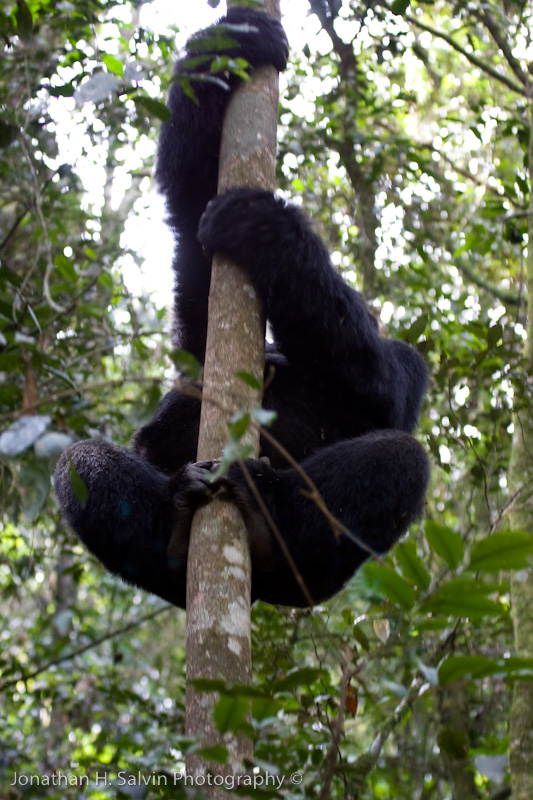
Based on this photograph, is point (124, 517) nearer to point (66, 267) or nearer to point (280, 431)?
point (280, 431)

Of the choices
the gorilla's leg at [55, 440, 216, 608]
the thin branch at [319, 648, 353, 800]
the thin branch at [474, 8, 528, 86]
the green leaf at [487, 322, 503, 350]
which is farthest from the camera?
the thin branch at [474, 8, 528, 86]

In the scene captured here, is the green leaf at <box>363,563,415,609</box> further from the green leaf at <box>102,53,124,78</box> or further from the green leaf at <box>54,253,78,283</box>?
the green leaf at <box>102,53,124,78</box>

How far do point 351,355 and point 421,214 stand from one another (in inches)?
132

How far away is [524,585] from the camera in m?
4.04

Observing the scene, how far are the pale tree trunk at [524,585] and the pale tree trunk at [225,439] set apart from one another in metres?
1.81

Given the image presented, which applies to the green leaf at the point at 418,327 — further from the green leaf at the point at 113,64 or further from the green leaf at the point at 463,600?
the green leaf at the point at 463,600

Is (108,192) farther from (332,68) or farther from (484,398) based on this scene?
(484,398)

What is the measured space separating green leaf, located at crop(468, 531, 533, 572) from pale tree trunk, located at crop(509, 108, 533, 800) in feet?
7.38

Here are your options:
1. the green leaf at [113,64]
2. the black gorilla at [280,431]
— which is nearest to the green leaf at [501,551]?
the black gorilla at [280,431]

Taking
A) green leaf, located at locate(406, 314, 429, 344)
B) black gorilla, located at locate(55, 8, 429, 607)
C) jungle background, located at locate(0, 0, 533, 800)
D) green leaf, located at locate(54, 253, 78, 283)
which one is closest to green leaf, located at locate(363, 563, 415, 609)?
jungle background, located at locate(0, 0, 533, 800)

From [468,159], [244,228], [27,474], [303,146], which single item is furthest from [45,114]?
[468,159]

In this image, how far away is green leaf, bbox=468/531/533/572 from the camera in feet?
5.18

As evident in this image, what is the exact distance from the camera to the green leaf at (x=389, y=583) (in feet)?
5.32

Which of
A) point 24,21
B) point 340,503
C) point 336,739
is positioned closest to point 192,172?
point 24,21
